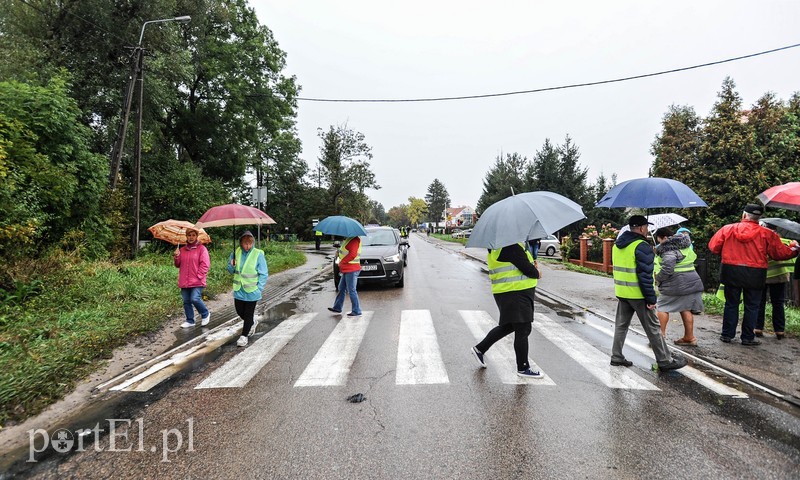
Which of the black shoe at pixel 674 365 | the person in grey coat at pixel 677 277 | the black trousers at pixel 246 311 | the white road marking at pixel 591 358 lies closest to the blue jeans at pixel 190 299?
the black trousers at pixel 246 311

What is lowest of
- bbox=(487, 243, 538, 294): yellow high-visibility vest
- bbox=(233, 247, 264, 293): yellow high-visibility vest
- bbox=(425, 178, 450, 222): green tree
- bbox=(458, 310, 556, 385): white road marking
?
bbox=(458, 310, 556, 385): white road marking

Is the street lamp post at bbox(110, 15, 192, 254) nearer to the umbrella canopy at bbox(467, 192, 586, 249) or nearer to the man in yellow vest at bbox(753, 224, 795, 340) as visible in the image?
the umbrella canopy at bbox(467, 192, 586, 249)

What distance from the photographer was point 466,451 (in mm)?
2859

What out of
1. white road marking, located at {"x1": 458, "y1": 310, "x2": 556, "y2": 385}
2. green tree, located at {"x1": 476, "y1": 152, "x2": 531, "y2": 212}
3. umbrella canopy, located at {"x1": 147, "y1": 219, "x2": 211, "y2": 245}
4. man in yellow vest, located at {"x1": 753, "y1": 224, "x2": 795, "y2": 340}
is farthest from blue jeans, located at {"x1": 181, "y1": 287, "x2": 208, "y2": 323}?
green tree, located at {"x1": 476, "y1": 152, "x2": 531, "y2": 212}

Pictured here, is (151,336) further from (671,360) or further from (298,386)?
(671,360)

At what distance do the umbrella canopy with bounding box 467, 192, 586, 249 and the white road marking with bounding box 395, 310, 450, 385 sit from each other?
5.18 ft

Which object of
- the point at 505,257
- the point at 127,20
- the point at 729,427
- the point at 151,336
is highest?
the point at 127,20

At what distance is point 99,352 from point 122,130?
12153mm

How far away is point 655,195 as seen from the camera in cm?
498

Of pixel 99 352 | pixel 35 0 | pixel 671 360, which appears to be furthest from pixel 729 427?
pixel 35 0

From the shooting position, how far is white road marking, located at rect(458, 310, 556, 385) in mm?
4238

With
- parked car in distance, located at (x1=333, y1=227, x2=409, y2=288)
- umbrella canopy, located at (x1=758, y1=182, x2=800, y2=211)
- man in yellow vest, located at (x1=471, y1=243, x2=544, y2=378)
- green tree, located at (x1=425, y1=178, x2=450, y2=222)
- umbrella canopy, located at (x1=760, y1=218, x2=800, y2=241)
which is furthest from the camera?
green tree, located at (x1=425, y1=178, x2=450, y2=222)

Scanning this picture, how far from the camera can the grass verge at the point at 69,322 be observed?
3.97 meters

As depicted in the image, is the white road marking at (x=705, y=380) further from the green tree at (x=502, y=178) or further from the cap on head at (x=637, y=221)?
the green tree at (x=502, y=178)
